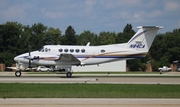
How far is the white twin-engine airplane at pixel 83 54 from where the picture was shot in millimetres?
32812

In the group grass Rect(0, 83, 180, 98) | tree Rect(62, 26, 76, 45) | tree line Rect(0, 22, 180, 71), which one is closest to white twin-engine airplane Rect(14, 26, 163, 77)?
grass Rect(0, 83, 180, 98)

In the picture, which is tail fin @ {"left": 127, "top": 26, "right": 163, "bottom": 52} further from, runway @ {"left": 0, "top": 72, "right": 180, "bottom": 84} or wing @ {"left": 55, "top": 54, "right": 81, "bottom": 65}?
wing @ {"left": 55, "top": 54, "right": 81, "bottom": 65}

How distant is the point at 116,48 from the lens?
34625 mm

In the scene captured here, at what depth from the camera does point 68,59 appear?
32094 mm

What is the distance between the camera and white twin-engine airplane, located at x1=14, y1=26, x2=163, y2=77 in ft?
108

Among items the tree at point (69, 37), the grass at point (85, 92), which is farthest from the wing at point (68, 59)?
the tree at point (69, 37)

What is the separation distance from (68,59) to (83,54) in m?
2.48

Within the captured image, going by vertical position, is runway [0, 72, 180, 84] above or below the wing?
below

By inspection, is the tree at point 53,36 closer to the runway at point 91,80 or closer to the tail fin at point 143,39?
the tail fin at point 143,39

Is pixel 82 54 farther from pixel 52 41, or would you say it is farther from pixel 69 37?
pixel 69 37

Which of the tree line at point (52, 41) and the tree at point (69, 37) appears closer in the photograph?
the tree line at point (52, 41)

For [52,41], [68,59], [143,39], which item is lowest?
[68,59]

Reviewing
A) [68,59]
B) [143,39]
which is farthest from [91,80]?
[143,39]
